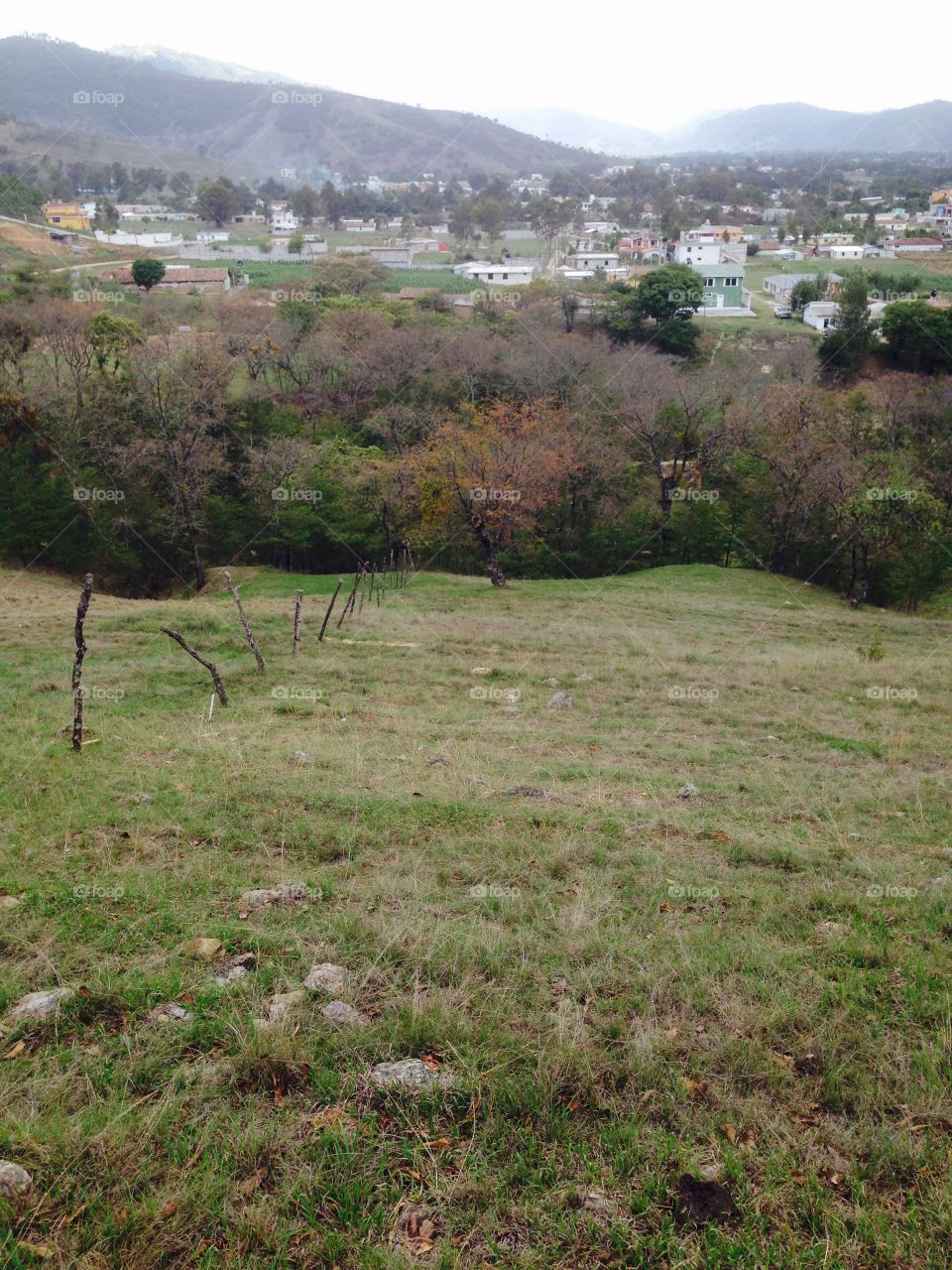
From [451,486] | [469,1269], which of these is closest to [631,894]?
[469,1269]

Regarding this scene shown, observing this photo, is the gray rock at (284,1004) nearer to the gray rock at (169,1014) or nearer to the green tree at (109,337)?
the gray rock at (169,1014)

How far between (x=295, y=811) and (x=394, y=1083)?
3899 millimetres

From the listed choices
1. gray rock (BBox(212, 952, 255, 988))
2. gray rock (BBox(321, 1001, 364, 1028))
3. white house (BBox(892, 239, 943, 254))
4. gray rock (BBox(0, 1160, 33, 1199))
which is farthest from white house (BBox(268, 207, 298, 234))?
gray rock (BBox(0, 1160, 33, 1199))

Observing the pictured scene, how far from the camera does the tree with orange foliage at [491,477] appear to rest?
28.0m

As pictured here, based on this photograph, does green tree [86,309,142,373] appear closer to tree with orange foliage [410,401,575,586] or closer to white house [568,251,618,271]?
tree with orange foliage [410,401,575,586]

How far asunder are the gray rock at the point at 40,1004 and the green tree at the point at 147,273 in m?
72.0

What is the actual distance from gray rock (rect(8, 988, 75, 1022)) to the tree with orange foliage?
→ 2376 centimetres

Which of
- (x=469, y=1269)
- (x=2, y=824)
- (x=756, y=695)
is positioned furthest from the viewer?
(x=756, y=695)

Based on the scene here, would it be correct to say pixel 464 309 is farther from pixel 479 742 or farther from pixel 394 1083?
pixel 394 1083

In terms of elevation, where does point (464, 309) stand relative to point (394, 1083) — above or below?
above

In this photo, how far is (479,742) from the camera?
36.6 feet

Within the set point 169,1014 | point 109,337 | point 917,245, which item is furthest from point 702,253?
point 169,1014

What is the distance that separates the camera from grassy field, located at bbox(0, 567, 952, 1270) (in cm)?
356

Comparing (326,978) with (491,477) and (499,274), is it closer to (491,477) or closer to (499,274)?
(491,477)
